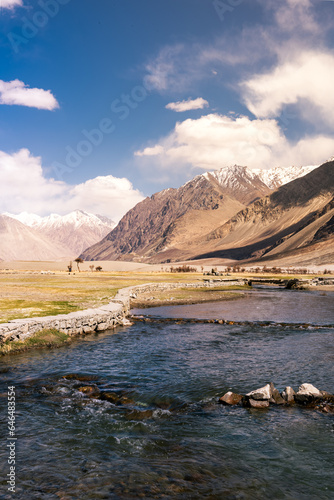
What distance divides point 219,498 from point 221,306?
3721 centimetres

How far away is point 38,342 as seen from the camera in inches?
802

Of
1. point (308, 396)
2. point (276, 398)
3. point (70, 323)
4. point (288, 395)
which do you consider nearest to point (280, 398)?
point (276, 398)

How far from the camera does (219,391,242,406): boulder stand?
12.5 m

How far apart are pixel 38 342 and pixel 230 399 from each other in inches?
488

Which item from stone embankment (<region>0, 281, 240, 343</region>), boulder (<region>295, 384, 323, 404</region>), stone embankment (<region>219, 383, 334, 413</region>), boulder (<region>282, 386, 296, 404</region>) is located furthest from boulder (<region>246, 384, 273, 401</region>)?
stone embankment (<region>0, 281, 240, 343</region>)

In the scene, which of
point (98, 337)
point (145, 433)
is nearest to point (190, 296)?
point (98, 337)

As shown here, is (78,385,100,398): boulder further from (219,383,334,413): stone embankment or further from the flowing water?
(219,383,334,413): stone embankment

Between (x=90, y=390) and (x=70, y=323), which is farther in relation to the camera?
(x=70, y=323)

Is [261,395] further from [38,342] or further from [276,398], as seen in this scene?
[38,342]

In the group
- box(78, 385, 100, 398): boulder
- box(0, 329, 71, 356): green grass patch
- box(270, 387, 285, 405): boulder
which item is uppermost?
box(0, 329, 71, 356): green grass patch

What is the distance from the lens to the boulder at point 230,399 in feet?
41.0

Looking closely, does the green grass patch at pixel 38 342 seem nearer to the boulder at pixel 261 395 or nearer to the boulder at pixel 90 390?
the boulder at pixel 90 390

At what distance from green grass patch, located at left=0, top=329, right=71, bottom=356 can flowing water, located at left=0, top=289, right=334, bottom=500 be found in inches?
32.1

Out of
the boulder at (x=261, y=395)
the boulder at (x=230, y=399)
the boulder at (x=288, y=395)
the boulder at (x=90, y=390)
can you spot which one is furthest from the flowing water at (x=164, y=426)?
the boulder at (x=288, y=395)
